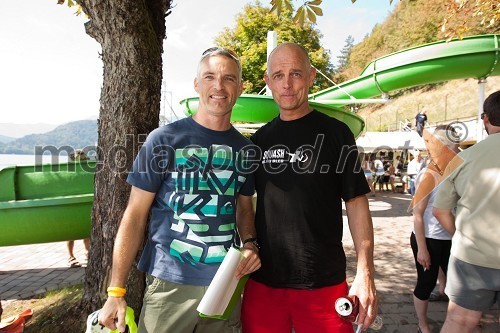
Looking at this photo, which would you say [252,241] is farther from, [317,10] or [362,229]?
[317,10]

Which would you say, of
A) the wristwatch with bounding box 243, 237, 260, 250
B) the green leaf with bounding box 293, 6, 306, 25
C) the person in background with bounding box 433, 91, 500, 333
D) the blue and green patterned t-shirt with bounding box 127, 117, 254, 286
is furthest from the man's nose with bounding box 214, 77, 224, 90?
the green leaf with bounding box 293, 6, 306, 25

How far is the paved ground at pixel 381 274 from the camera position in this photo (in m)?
3.65

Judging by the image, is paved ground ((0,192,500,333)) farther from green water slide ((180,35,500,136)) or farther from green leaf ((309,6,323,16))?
green leaf ((309,6,323,16))

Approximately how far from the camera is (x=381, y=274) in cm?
515

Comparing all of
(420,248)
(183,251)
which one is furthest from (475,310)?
(183,251)

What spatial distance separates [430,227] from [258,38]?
2434cm

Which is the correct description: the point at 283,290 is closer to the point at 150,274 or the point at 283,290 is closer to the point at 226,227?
the point at 226,227

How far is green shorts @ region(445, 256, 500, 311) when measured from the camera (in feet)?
7.08

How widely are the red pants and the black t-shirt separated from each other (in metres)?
0.05

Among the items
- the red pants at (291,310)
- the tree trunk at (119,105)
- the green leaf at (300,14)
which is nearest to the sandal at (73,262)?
the tree trunk at (119,105)

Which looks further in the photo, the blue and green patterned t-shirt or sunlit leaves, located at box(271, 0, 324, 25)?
sunlit leaves, located at box(271, 0, 324, 25)

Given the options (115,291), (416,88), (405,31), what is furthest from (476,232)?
(405,31)

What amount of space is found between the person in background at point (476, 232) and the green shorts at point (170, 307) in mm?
1798

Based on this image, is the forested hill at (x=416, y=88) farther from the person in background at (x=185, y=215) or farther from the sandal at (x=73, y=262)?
the person in background at (x=185, y=215)
